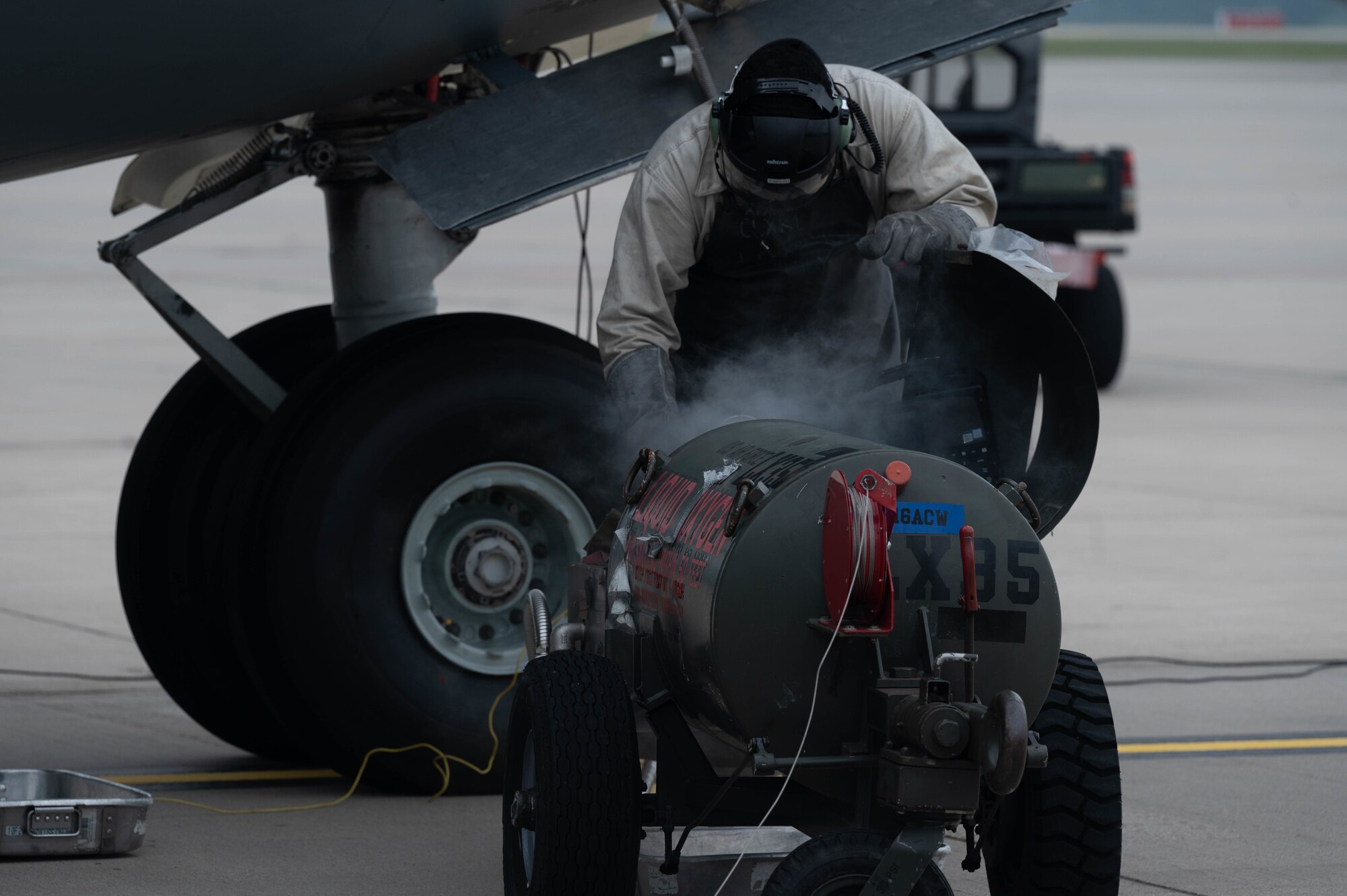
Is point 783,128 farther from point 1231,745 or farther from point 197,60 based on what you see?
point 1231,745

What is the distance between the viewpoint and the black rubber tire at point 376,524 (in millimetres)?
5141

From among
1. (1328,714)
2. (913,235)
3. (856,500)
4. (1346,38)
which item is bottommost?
(1328,714)

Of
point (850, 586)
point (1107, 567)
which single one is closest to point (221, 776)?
point (850, 586)

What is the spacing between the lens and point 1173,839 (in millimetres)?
4941

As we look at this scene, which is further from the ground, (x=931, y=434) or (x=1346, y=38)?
(x=1346, y=38)

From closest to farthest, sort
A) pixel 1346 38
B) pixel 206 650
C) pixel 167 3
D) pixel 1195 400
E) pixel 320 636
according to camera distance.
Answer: pixel 167 3, pixel 320 636, pixel 206 650, pixel 1195 400, pixel 1346 38

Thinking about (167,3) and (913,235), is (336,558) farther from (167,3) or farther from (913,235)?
(913,235)

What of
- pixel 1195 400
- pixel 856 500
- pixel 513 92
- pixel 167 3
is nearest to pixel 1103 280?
pixel 1195 400

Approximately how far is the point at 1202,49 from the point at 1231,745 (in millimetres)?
88106

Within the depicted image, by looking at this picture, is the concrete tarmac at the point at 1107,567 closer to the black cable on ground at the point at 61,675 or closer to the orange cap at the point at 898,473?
the black cable on ground at the point at 61,675

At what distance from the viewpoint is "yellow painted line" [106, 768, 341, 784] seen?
5500 mm

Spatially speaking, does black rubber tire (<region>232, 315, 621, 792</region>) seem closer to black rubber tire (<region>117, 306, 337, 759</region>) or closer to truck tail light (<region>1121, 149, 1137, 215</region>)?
black rubber tire (<region>117, 306, 337, 759</region>)

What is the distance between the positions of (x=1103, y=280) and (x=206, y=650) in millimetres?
10228

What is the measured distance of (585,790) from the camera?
3479 mm
